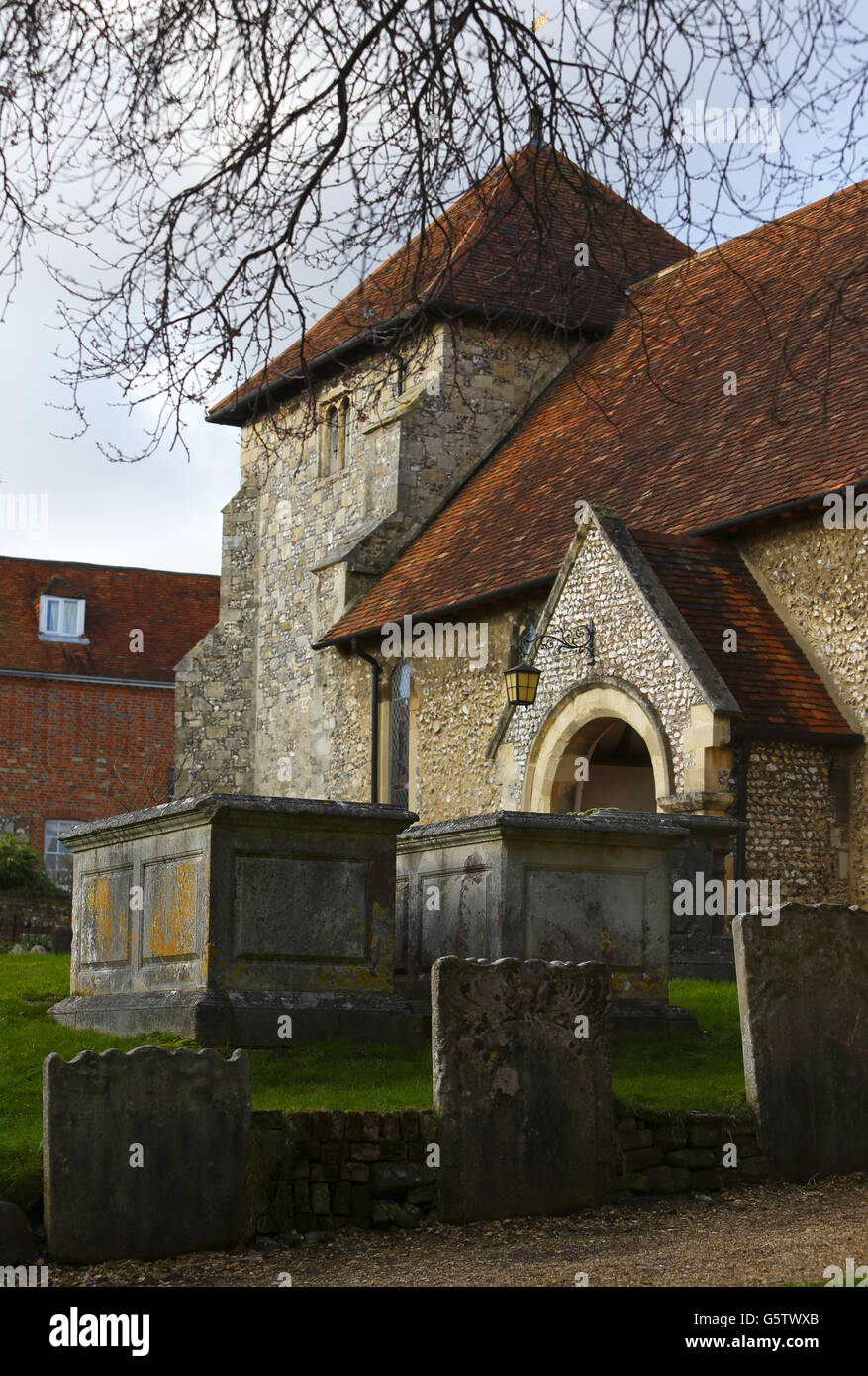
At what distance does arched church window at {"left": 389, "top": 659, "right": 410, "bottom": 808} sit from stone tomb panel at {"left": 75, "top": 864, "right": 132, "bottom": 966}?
11.1m

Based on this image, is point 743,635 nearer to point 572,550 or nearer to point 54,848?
point 572,550

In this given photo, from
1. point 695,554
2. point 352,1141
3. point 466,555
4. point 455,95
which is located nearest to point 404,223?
point 455,95

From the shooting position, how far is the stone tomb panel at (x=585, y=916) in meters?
9.30

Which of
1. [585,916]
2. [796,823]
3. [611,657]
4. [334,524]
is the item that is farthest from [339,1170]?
[334,524]

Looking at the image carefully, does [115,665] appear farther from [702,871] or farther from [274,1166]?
[274,1166]

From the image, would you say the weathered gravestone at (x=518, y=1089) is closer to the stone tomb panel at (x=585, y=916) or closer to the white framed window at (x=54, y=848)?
the stone tomb panel at (x=585, y=916)

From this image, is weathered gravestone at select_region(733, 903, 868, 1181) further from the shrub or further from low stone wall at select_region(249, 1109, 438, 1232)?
the shrub

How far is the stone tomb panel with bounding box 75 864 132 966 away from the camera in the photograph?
951cm

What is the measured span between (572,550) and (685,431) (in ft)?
11.6

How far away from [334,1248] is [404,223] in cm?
A: 399

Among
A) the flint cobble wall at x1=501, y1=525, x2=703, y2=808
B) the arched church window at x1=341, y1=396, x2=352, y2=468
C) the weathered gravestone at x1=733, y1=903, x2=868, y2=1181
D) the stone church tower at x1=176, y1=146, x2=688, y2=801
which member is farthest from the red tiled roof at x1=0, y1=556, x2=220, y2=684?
the weathered gravestone at x1=733, y1=903, x2=868, y2=1181

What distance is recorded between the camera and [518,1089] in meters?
7.28

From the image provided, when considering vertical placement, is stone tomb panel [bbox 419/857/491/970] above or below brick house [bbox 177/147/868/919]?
below

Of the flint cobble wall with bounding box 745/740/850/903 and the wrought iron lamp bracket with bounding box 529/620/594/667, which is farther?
the wrought iron lamp bracket with bounding box 529/620/594/667
